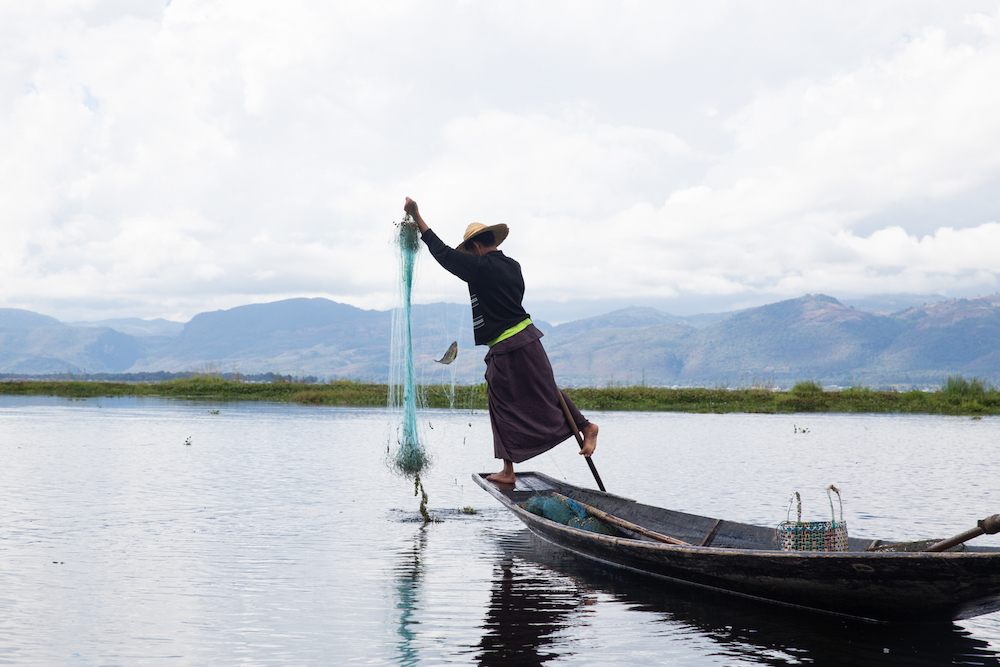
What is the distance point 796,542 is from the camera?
18.7 ft

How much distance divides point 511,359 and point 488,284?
0.77m

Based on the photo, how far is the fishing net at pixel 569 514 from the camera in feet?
24.1

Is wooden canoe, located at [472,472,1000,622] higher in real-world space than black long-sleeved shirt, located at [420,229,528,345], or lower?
lower

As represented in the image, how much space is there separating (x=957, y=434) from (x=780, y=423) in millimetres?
6595

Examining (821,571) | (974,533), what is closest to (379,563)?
(821,571)

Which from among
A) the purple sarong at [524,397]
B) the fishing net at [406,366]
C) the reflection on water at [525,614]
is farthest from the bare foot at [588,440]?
the fishing net at [406,366]

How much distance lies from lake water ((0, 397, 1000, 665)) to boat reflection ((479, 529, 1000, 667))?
0.8 inches

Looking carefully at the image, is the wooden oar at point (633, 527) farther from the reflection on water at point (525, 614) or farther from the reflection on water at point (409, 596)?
the reflection on water at point (409, 596)

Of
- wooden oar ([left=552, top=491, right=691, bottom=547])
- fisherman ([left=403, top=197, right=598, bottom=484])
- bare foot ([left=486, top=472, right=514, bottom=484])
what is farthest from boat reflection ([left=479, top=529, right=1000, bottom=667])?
bare foot ([left=486, top=472, right=514, bottom=484])

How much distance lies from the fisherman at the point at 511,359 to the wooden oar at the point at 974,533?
133 inches

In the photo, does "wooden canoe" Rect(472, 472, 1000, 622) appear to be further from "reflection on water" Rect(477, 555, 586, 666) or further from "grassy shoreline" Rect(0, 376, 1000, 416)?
"grassy shoreline" Rect(0, 376, 1000, 416)

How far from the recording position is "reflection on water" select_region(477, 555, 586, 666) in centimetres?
491

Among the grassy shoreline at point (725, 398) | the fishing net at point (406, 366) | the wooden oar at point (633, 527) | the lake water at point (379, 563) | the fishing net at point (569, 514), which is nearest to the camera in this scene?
→ the lake water at point (379, 563)

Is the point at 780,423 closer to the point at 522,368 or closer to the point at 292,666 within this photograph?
the point at 522,368
